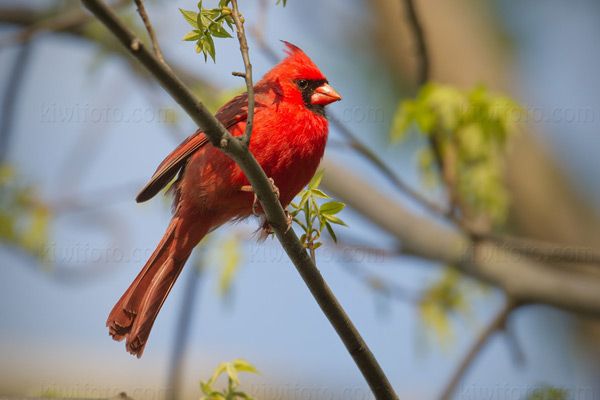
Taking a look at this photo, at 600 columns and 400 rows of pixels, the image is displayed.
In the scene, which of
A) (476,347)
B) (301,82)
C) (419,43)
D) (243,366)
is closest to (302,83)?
(301,82)

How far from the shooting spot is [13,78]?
4883 mm

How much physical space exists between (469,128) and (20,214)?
318 centimetres

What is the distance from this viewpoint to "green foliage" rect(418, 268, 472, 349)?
5.06 metres

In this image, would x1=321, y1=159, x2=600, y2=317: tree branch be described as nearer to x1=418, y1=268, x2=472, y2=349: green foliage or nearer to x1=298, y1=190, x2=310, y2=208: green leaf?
x1=418, y1=268, x2=472, y2=349: green foliage

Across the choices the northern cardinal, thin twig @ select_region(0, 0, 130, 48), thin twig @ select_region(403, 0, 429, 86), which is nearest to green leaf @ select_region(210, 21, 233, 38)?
the northern cardinal

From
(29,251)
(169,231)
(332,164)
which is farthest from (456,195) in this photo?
(29,251)

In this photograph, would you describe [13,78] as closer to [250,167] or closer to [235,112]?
[235,112]

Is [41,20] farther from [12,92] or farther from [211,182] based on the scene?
[211,182]

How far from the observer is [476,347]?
4.21 m

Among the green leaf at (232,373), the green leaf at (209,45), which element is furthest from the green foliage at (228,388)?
the green leaf at (209,45)

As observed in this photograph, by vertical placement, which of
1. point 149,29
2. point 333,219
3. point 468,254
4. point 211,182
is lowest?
point 333,219

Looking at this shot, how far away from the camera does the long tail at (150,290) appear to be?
263 cm

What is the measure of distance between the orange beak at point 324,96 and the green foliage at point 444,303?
2513mm

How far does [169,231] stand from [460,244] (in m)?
2.91
